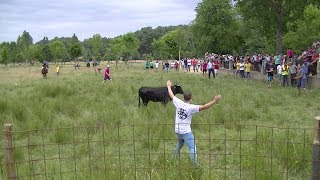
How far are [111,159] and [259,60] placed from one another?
2529cm

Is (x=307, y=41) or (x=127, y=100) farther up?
(x=307, y=41)

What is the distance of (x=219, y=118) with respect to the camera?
11.8 metres

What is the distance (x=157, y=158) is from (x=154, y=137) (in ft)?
7.02

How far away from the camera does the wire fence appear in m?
6.19

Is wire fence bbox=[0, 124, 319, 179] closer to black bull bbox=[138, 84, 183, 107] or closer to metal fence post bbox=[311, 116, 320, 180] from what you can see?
metal fence post bbox=[311, 116, 320, 180]

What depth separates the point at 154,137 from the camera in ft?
31.5

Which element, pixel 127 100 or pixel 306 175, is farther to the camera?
pixel 127 100

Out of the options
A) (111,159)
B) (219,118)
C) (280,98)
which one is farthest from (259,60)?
(111,159)

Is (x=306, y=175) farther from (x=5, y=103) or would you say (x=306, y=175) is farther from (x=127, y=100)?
(x=127, y=100)

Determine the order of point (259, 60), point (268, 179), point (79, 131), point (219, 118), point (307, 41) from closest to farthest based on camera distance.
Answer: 1. point (268, 179)
2. point (79, 131)
3. point (219, 118)
4. point (259, 60)
5. point (307, 41)

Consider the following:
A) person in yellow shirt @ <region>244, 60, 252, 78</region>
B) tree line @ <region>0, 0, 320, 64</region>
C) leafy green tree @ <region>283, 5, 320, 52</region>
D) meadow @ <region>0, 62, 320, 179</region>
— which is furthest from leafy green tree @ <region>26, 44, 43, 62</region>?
meadow @ <region>0, 62, 320, 179</region>

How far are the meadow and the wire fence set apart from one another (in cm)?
2

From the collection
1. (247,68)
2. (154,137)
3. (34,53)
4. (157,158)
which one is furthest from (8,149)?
(34,53)

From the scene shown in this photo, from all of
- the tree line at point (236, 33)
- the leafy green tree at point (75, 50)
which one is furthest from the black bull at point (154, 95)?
the leafy green tree at point (75, 50)
